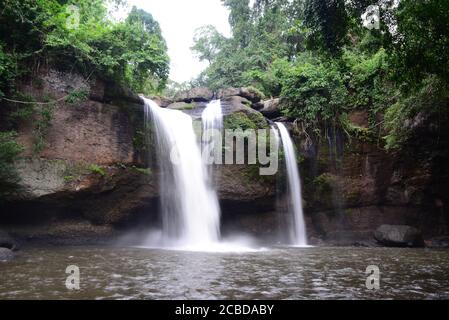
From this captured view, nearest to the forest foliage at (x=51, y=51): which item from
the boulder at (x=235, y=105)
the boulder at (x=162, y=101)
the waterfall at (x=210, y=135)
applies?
the waterfall at (x=210, y=135)

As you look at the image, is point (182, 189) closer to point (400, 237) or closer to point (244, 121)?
point (244, 121)

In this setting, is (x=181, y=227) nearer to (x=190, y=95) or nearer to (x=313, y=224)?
(x=313, y=224)

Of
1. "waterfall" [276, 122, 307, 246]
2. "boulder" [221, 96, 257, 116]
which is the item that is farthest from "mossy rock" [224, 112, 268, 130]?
"waterfall" [276, 122, 307, 246]

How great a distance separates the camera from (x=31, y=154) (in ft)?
40.5

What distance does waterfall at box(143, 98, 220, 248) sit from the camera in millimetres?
14844

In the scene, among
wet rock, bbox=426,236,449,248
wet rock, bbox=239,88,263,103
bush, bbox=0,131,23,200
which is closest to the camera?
bush, bbox=0,131,23,200

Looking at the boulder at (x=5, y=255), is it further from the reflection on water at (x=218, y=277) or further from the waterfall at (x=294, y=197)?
the waterfall at (x=294, y=197)

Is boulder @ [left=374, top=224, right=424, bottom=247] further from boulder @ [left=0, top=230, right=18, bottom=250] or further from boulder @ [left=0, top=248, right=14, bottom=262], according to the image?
boulder @ [left=0, top=230, right=18, bottom=250]

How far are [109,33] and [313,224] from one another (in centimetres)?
1101

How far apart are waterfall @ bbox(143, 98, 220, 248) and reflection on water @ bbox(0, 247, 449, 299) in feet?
15.1

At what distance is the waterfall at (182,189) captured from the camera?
1484 cm

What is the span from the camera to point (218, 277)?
23.1ft

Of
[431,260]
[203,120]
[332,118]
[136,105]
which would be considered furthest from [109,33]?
[431,260]

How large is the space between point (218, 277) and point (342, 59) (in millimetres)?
5500
